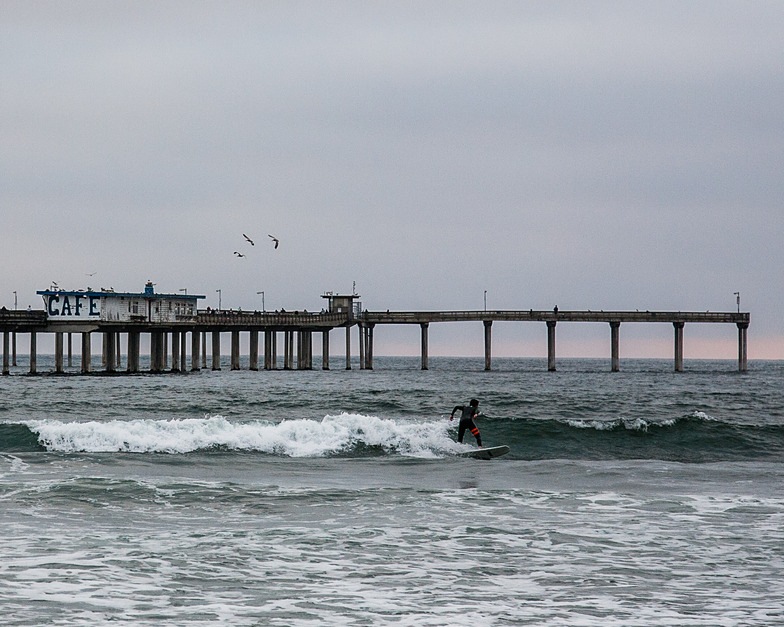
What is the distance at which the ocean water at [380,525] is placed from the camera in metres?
11.8

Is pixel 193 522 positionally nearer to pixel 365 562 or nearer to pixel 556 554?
pixel 365 562

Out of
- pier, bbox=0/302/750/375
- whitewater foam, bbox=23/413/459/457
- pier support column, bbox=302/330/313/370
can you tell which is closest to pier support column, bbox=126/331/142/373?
pier, bbox=0/302/750/375

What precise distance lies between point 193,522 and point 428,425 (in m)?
18.0

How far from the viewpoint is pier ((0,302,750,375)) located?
81.0 m

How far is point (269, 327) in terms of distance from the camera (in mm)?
94375

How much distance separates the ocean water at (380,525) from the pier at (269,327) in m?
49.7

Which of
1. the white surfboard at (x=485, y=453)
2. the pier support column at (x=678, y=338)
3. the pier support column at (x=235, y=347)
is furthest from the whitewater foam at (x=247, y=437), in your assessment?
the pier support column at (x=678, y=338)

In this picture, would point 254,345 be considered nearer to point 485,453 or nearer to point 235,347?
point 235,347

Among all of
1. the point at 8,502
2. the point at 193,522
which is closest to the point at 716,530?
the point at 193,522

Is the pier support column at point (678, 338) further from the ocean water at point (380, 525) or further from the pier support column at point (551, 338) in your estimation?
the ocean water at point (380, 525)

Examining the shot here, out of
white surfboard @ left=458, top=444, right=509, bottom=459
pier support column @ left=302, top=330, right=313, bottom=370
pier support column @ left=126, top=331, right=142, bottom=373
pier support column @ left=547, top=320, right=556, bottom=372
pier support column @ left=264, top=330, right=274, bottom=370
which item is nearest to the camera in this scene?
white surfboard @ left=458, top=444, right=509, bottom=459

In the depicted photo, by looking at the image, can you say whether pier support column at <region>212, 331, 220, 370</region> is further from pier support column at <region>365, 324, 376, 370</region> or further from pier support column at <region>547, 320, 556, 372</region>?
pier support column at <region>547, 320, 556, 372</region>

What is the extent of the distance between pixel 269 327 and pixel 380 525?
257 feet

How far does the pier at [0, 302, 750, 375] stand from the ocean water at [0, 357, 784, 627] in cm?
4975
